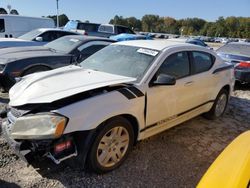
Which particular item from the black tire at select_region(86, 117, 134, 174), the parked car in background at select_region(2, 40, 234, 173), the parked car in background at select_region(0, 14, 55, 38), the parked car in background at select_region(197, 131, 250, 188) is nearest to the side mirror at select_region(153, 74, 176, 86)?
the parked car in background at select_region(2, 40, 234, 173)

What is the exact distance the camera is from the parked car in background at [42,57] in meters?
5.61

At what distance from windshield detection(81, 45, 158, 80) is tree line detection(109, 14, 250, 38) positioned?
82494 mm

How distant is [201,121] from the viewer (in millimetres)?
5277

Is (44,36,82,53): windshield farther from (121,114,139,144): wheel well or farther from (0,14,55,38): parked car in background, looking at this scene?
(0,14,55,38): parked car in background

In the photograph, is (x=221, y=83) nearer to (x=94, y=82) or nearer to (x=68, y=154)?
(x=94, y=82)

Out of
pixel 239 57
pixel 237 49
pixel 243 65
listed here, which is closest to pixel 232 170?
Result: pixel 243 65

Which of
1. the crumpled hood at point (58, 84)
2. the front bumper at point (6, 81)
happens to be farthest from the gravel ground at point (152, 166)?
the front bumper at point (6, 81)

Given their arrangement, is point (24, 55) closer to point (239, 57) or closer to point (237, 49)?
point (239, 57)

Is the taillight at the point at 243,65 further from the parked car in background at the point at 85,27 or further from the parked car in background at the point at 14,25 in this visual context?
the parked car in background at the point at 85,27

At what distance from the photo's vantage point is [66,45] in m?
7.33

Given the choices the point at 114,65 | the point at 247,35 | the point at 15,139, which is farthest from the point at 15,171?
the point at 247,35

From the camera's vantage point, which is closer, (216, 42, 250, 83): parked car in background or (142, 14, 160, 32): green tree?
(216, 42, 250, 83): parked car in background

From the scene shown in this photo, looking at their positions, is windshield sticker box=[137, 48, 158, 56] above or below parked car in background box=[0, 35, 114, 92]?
above

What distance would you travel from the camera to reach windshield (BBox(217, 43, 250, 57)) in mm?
8505
